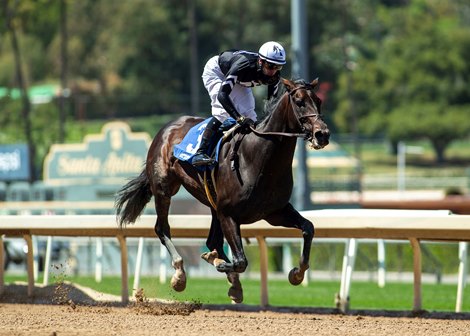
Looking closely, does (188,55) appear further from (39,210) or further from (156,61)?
(39,210)

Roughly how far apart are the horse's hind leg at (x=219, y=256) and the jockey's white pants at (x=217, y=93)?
3.19 feet

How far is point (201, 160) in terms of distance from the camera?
904cm

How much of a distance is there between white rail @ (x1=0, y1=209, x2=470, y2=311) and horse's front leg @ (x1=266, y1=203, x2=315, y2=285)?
0.94m

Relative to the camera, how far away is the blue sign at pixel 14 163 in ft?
92.5

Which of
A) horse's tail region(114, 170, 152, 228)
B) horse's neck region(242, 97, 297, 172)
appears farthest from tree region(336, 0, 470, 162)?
horse's neck region(242, 97, 297, 172)

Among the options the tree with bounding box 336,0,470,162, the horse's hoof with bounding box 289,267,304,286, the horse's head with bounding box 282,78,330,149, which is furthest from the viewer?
the tree with bounding box 336,0,470,162

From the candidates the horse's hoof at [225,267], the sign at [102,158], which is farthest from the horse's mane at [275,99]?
the sign at [102,158]

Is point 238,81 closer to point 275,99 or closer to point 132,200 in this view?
point 275,99

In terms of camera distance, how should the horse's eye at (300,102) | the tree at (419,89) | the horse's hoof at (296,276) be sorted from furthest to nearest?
the tree at (419,89), the horse's hoof at (296,276), the horse's eye at (300,102)

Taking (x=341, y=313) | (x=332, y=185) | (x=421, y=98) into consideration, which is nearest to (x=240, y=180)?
(x=341, y=313)

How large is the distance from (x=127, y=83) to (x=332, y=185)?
2976 cm

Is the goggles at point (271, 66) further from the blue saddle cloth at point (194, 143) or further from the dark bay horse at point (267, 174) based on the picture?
the blue saddle cloth at point (194, 143)

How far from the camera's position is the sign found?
24.8 m

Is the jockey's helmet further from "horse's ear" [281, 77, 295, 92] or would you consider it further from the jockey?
"horse's ear" [281, 77, 295, 92]
